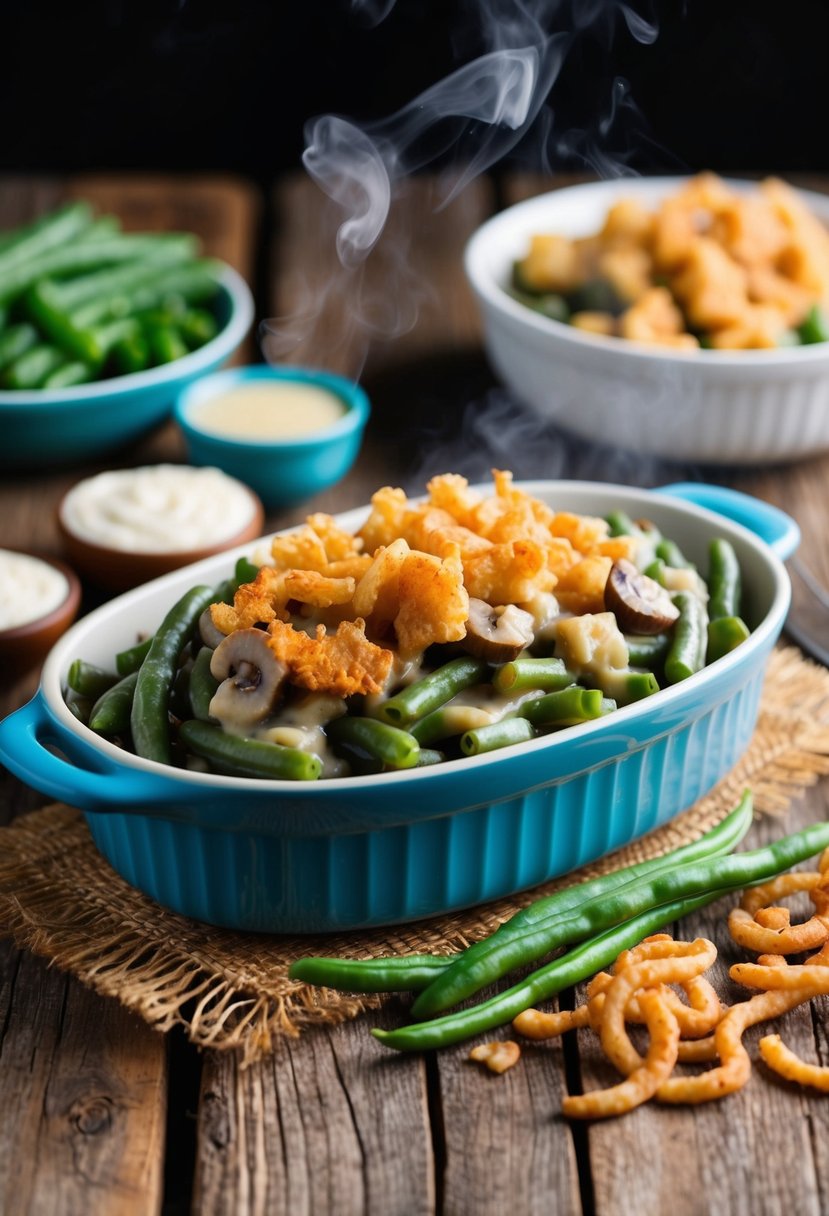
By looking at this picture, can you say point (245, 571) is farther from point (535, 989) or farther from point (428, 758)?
point (535, 989)

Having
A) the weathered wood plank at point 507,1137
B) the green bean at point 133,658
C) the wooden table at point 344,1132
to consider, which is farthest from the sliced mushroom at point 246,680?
the weathered wood plank at point 507,1137

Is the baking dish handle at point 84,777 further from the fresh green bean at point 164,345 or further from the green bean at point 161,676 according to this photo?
the fresh green bean at point 164,345

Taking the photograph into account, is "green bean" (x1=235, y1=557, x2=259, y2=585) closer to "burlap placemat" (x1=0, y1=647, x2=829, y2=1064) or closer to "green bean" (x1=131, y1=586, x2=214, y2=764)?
"green bean" (x1=131, y1=586, x2=214, y2=764)

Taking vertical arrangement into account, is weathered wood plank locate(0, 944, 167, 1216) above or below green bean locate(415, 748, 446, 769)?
below

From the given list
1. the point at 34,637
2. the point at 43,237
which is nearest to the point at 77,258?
the point at 43,237

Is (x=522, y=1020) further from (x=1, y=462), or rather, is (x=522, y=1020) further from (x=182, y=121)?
(x=182, y=121)

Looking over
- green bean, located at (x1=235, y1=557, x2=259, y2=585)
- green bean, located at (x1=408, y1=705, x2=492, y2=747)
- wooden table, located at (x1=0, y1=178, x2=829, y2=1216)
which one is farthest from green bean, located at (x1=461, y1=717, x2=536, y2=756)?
green bean, located at (x1=235, y1=557, x2=259, y2=585)
